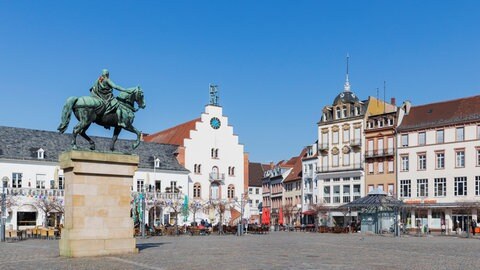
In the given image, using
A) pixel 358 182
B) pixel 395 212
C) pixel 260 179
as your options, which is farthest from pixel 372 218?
pixel 260 179

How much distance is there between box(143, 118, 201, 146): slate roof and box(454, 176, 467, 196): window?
30.2 metres

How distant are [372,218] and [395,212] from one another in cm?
270

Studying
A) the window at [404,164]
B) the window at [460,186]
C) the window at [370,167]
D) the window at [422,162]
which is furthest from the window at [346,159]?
the window at [460,186]

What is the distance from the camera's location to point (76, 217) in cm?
2231

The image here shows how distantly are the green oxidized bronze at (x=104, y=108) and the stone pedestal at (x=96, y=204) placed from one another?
1131 millimetres

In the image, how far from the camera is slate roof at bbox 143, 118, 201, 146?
7719 cm

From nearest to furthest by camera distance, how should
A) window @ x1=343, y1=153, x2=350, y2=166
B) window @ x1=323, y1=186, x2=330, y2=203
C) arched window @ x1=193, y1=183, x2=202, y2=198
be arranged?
arched window @ x1=193, y1=183, x2=202, y2=198, window @ x1=343, y1=153, x2=350, y2=166, window @ x1=323, y1=186, x2=330, y2=203

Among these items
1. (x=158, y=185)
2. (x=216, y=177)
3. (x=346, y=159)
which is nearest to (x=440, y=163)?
(x=346, y=159)

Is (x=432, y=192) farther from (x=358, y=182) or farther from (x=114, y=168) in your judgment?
(x=114, y=168)

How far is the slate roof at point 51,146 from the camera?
61312 mm

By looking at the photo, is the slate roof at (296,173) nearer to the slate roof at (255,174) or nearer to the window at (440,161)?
the slate roof at (255,174)

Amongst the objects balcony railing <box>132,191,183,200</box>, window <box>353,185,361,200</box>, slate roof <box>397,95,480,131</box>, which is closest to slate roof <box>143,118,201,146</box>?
balcony railing <box>132,191,183,200</box>

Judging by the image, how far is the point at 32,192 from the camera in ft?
196

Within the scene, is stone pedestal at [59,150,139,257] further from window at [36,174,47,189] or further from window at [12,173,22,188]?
window at [36,174,47,189]
